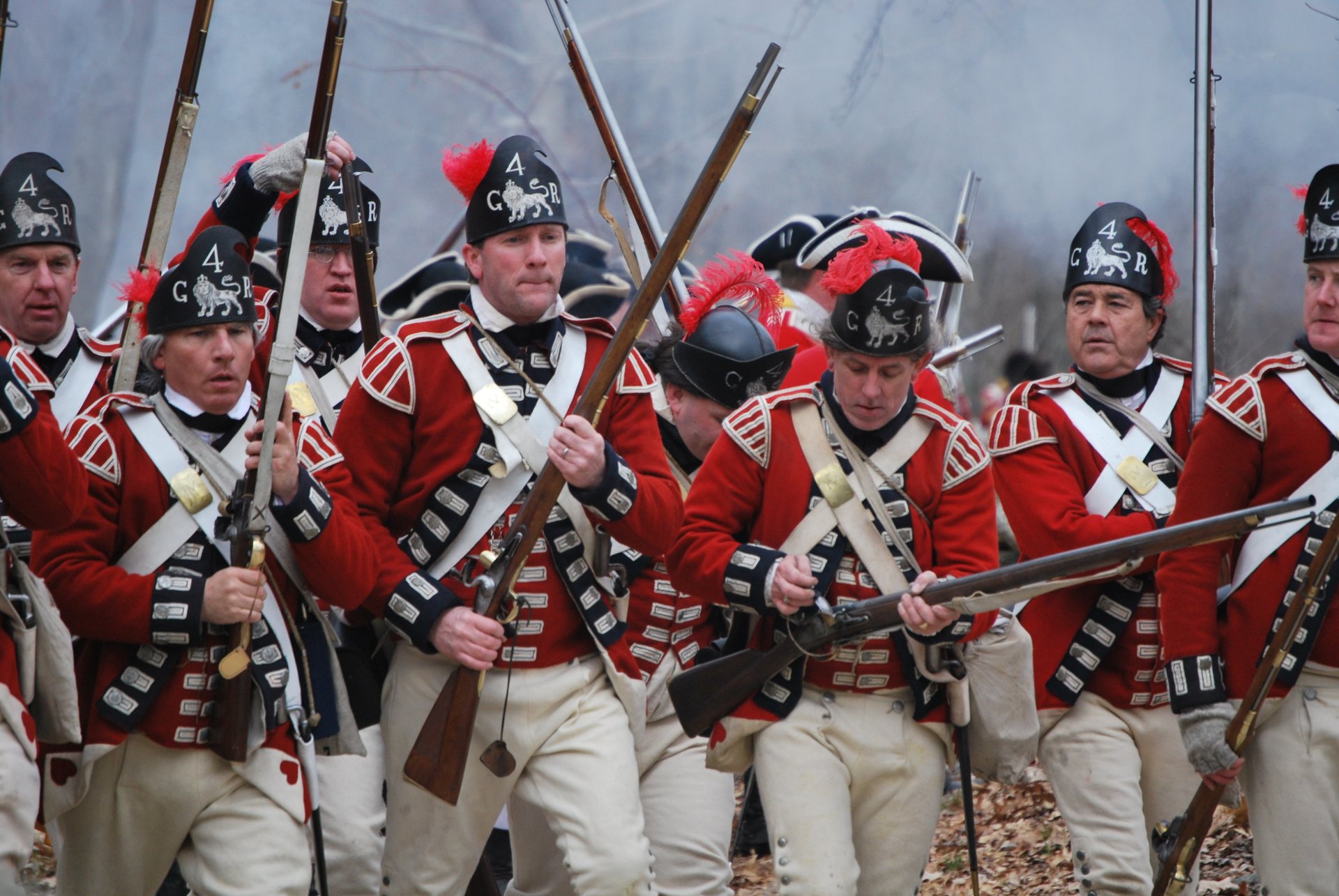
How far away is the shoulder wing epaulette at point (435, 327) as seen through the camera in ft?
13.9

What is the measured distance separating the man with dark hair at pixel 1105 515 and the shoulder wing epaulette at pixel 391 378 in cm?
175

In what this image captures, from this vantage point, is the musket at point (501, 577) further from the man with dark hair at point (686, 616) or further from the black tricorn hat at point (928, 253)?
the black tricorn hat at point (928, 253)

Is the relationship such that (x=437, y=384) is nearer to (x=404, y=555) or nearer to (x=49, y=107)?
(x=404, y=555)

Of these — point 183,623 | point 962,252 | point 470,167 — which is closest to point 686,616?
point 470,167

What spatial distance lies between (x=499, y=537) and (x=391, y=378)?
49 centimetres

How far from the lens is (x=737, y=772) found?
14.1ft

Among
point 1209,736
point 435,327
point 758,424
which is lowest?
point 1209,736

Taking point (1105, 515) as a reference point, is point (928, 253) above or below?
above

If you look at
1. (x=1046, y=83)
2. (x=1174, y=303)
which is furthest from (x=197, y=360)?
(x=1046, y=83)

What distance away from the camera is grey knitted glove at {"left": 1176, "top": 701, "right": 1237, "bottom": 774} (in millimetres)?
3848

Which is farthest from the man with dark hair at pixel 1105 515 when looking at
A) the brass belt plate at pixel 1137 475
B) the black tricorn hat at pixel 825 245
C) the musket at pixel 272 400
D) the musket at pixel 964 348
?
the musket at pixel 272 400

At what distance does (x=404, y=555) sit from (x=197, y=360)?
705 mm

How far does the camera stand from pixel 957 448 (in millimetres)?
4117

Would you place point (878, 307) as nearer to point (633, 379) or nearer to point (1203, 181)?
point (633, 379)
